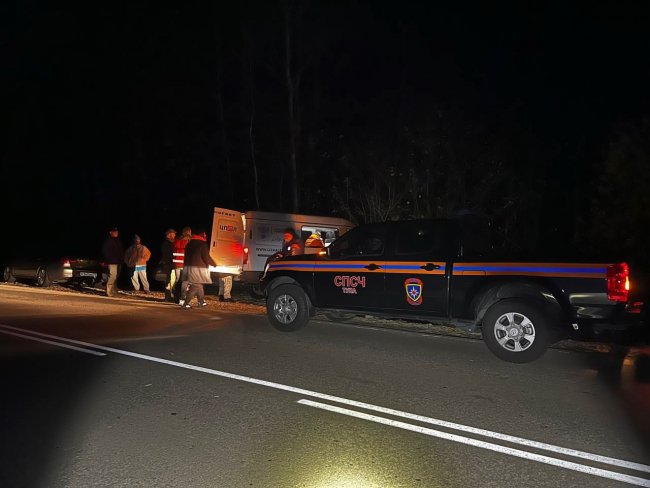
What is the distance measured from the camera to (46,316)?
379 inches

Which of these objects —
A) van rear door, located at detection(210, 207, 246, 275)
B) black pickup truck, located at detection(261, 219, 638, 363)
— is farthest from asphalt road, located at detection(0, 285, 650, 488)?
van rear door, located at detection(210, 207, 246, 275)

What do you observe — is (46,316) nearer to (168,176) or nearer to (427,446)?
(427,446)

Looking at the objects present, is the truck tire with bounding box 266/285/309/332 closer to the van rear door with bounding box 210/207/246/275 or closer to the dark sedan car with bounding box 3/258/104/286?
the van rear door with bounding box 210/207/246/275

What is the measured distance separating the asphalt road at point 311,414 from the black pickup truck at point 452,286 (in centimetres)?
52

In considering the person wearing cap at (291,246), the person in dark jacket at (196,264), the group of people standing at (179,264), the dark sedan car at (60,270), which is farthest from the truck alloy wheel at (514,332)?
the dark sedan car at (60,270)

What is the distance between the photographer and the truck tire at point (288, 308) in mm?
8359

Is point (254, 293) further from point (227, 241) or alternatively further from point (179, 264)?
point (179, 264)

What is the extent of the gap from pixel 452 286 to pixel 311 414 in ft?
10.4

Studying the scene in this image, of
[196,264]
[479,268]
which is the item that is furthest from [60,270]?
[479,268]

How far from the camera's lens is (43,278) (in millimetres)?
17266

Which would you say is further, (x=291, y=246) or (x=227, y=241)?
(x=227, y=241)

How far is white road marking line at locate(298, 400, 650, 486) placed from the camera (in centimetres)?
336

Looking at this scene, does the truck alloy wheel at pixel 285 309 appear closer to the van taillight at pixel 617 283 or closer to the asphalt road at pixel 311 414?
the asphalt road at pixel 311 414

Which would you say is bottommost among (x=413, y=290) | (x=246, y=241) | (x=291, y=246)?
Result: (x=413, y=290)
